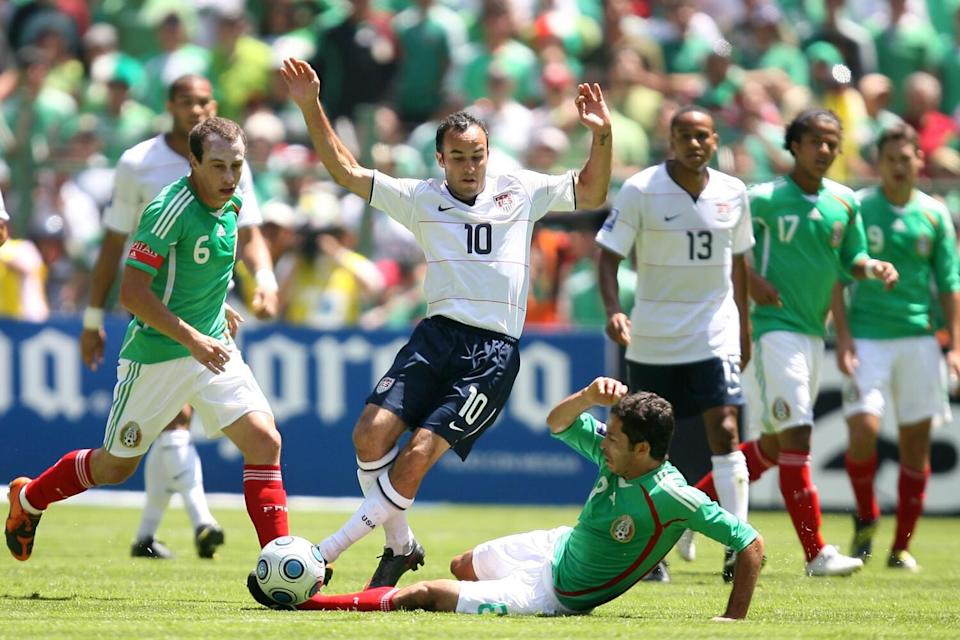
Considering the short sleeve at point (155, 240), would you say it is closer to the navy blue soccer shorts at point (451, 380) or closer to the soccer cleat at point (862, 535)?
the navy blue soccer shorts at point (451, 380)

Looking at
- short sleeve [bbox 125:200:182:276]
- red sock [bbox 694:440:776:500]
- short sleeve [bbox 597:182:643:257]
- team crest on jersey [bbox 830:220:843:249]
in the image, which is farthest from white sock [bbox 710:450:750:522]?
short sleeve [bbox 125:200:182:276]

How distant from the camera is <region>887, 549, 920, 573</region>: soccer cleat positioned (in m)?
10.5

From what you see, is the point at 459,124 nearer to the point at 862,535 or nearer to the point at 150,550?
the point at 150,550

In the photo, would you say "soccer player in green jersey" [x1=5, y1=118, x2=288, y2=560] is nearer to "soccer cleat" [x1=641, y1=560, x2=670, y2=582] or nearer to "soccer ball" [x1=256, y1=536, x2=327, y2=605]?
"soccer ball" [x1=256, y1=536, x2=327, y2=605]

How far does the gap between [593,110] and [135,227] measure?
3075mm

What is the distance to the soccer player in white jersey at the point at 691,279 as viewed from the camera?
30.3 feet

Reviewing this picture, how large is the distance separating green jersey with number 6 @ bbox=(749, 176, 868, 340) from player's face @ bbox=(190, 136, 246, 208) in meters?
3.49

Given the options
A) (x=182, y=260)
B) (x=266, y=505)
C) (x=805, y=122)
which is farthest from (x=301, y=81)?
(x=805, y=122)

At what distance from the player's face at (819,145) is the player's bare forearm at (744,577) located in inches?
147

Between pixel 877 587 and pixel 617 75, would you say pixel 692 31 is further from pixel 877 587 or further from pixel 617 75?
pixel 877 587

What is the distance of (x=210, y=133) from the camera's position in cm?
793

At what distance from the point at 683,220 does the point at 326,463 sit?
623 centimetres

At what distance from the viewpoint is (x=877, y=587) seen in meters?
9.14

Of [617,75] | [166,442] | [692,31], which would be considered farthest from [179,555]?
[692,31]
